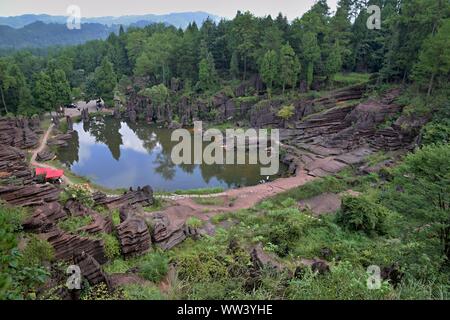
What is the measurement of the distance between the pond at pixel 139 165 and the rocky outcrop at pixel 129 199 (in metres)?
6.19

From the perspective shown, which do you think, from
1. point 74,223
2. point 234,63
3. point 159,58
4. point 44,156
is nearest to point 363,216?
point 74,223

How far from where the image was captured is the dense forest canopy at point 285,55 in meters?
35.4

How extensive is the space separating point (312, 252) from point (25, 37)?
220062 mm

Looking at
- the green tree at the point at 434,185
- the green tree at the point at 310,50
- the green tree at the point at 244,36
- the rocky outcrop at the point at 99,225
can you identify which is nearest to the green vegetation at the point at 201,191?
the rocky outcrop at the point at 99,225

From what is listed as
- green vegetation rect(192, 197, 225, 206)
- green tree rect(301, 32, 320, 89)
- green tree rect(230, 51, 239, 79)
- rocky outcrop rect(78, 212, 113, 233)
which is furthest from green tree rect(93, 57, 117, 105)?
rocky outcrop rect(78, 212, 113, 233)

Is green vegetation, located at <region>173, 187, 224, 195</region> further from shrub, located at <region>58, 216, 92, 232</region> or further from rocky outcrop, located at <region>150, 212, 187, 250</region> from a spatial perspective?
shrub, located at <region>58, 216, 92, 232</region>

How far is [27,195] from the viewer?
15.6 metres

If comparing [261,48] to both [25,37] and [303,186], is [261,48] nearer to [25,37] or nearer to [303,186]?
[303,186]

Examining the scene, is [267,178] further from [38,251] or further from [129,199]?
[38,251]

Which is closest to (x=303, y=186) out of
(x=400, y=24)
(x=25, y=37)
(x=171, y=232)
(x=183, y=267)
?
(x=171, y=232)

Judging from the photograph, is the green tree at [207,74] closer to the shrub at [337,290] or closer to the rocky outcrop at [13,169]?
the rocky outcrop at [13,169]

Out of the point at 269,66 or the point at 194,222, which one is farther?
the point at 269,66

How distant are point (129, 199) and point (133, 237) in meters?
7.52

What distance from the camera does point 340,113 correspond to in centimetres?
3888
